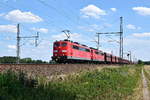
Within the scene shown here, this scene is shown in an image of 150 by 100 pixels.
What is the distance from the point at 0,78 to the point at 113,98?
307 inches

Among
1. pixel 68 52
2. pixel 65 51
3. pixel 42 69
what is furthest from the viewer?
pixel 68 52

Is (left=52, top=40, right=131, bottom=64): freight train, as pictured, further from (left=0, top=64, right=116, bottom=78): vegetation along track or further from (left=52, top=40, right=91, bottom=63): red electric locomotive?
(left=0, top=64, right=116, bottom=78): vegetation along track

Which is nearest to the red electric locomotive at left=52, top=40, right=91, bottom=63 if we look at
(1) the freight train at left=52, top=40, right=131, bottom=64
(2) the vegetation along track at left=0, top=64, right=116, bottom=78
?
(1) the freight train at left=52, top=40, right=131, bottom=64

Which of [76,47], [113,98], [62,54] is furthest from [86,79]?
[76,47]

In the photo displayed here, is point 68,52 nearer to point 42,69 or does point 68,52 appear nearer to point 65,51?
point 65,51

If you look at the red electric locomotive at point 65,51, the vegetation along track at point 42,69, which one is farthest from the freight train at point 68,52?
the vegetation along track at point 42,69

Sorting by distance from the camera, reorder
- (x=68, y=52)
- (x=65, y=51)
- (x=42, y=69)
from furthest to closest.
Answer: (x=68, y=52) → (x=65, y=51) → (x=42, y=69)

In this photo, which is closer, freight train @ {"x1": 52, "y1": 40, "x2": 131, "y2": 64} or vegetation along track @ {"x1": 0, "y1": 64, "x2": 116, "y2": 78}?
vegetation along track @ {"x1": 0, "y1": 64, "x2": 116, "y2": 78}

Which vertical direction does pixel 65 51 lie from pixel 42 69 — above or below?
above

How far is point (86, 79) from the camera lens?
23.7 metres

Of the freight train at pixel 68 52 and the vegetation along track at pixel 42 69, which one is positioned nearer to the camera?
the vegetation along track at pixel 42 69

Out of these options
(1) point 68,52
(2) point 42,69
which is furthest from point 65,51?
(2) point 42,69

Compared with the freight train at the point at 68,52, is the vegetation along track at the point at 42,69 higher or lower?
lower

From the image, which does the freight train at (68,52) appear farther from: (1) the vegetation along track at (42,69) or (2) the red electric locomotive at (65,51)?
(1) the vegetation along track at (42,69)
